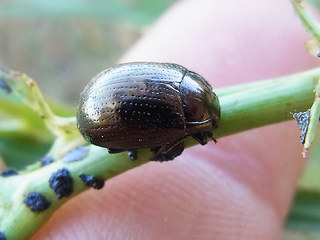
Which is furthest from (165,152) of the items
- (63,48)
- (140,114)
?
(63,48)

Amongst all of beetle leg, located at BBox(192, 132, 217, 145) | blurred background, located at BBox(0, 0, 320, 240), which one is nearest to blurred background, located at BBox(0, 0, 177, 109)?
blurred background, located at BBox(0, 0, 320, 240)

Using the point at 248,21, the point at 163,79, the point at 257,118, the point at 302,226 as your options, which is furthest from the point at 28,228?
the point at 248,21

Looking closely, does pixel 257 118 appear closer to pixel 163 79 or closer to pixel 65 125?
pixel 163 79

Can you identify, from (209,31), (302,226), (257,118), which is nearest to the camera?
(257,118)

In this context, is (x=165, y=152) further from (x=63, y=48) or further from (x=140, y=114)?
(x=63, y=48)

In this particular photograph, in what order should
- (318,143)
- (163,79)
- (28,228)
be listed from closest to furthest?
(28,228)
(163,79)
(318,143)

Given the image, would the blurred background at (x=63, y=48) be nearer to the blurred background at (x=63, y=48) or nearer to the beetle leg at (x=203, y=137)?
the blurred background at (x=63, y=48)
